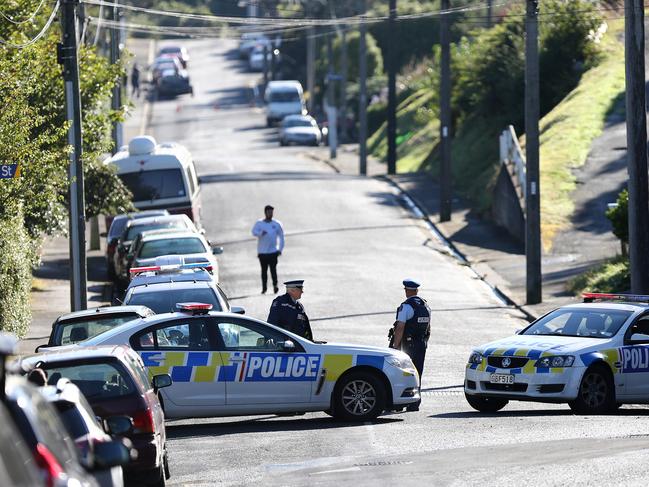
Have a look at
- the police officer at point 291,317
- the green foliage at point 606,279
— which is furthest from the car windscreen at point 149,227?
the police officer at point 291,317

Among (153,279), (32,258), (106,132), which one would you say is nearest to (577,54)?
(106,132)

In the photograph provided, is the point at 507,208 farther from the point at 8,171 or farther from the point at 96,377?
the point at 96,377

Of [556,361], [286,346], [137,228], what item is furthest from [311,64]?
[286,346]

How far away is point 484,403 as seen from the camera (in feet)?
59.2

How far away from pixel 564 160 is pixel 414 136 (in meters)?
23.7

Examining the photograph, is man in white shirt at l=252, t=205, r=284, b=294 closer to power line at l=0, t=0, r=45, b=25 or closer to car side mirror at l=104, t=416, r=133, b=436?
power line at l=0, t=0, r=45, b=25

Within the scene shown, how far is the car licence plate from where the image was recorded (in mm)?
17422

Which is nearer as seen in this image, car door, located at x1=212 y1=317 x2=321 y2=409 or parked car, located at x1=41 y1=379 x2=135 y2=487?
parked car, located at x1=41 y1=379 x2=135 y2=487

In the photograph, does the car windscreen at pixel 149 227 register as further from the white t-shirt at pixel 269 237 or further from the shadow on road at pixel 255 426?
the shadow on road at pixel 255 426

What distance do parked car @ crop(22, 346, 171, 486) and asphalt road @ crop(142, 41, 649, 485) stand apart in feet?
3.17

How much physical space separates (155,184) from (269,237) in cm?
735

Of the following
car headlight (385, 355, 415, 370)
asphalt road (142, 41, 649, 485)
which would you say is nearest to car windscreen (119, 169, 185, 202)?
asphalt road (142, 41, 649, 485)

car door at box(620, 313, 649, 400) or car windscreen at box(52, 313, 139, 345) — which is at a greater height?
car windscreen at box(52, 313, 139, 345)

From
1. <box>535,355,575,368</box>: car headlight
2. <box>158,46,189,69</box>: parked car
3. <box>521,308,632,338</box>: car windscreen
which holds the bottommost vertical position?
<box>535,355,575,368</box>: car headlight
